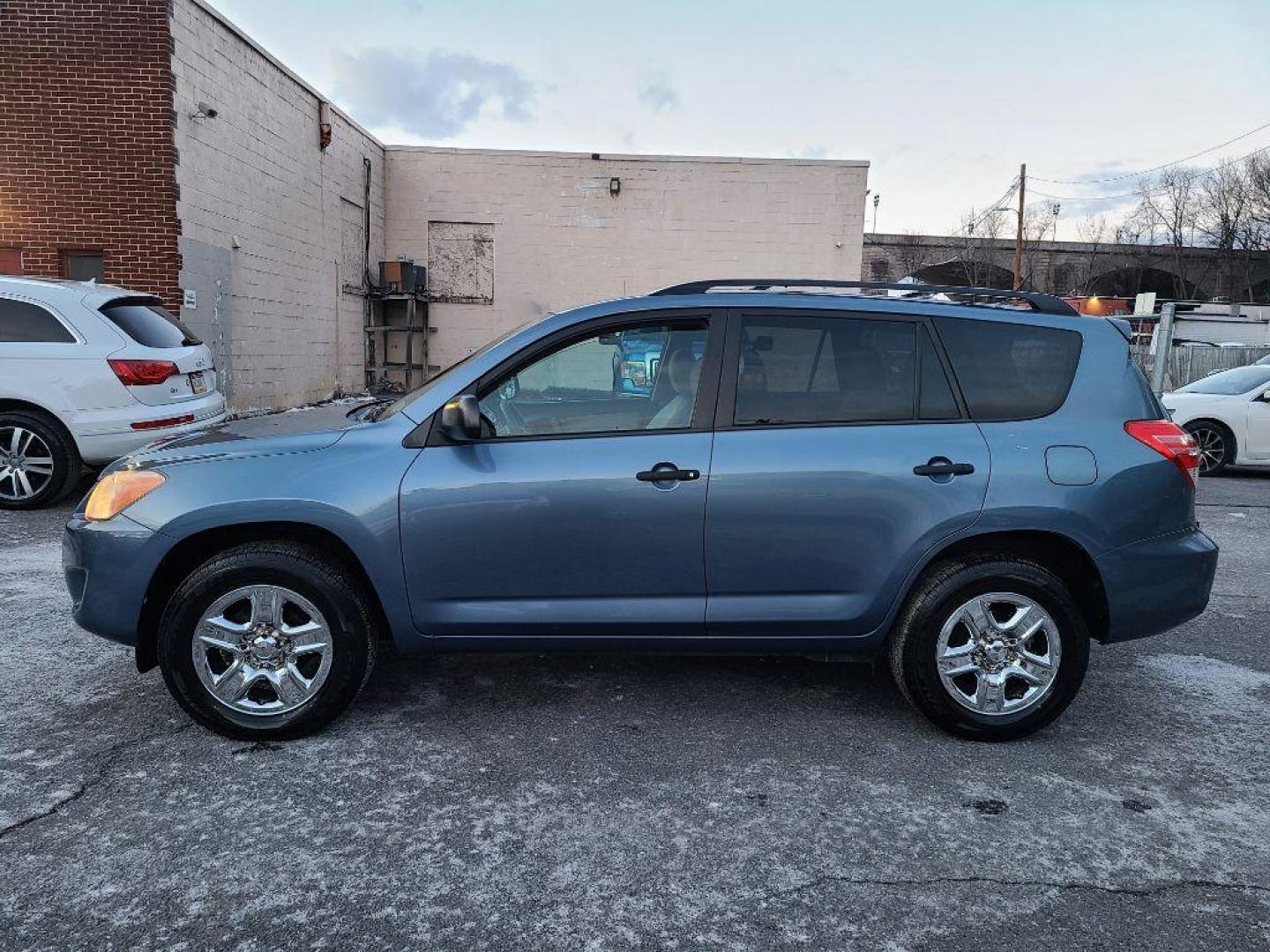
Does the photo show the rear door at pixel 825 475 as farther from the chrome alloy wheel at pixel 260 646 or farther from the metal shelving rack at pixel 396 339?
the metal shelving rack at pixel 396 339

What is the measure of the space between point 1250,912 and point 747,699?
1908mm

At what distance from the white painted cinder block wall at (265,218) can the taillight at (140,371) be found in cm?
516

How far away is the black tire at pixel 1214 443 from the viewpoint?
1124cm

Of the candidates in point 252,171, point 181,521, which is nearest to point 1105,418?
point 181,521

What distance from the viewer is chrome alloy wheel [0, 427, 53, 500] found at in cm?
749

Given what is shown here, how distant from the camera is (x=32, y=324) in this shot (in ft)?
24.4

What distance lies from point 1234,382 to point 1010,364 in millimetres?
9763

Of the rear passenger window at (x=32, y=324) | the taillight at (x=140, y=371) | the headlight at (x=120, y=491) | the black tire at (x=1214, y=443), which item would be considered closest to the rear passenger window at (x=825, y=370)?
the headlight at (x=120, y=491)

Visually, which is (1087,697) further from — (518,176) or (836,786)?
(518,176)

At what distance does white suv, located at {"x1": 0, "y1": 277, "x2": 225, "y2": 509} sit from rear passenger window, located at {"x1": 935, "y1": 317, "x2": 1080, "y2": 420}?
19.7ft

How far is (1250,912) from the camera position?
2.59 meters

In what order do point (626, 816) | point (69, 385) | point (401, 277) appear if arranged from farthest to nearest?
1. point (401, 277)
2. point (69, 385)
3. point (626, 816)

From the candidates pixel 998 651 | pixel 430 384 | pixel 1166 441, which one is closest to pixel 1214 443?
pixel 1166 441

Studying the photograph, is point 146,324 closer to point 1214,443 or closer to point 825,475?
point 825,475
